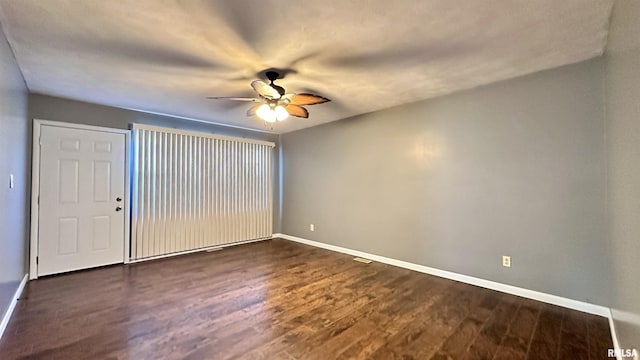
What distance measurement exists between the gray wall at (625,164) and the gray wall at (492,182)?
36cm

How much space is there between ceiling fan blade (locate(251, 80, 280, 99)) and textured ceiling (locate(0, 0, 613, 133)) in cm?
24

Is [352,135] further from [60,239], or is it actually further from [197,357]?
[60,239]

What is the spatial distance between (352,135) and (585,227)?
3148 millimetres

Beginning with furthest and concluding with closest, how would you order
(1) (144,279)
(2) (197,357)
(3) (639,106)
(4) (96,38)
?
(1) (144,279) → (4) (96,38) → (2) (197,357) → (3) (639,106)

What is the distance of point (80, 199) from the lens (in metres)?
3.83

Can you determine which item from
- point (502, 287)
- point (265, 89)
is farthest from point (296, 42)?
point (502, 287)

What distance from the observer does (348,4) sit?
1.78 meters

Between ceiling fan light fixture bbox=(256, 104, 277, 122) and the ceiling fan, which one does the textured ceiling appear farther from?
ceiling fan light fixture bbox=(256, 104, 277, 122)

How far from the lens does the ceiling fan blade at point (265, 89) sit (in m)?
2.52

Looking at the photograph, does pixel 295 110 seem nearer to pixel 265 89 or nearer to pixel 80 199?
pixel 265 89

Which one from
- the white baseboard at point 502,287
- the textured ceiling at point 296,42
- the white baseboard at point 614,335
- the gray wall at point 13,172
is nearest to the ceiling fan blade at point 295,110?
the textured ceiling at point 296,42

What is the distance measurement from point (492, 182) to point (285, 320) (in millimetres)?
2720

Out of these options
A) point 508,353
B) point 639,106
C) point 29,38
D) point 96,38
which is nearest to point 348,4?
point 639,106

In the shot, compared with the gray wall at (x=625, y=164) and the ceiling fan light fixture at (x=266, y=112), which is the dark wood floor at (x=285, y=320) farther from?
the ceiling fan light fixture at (x=266, y=112)
